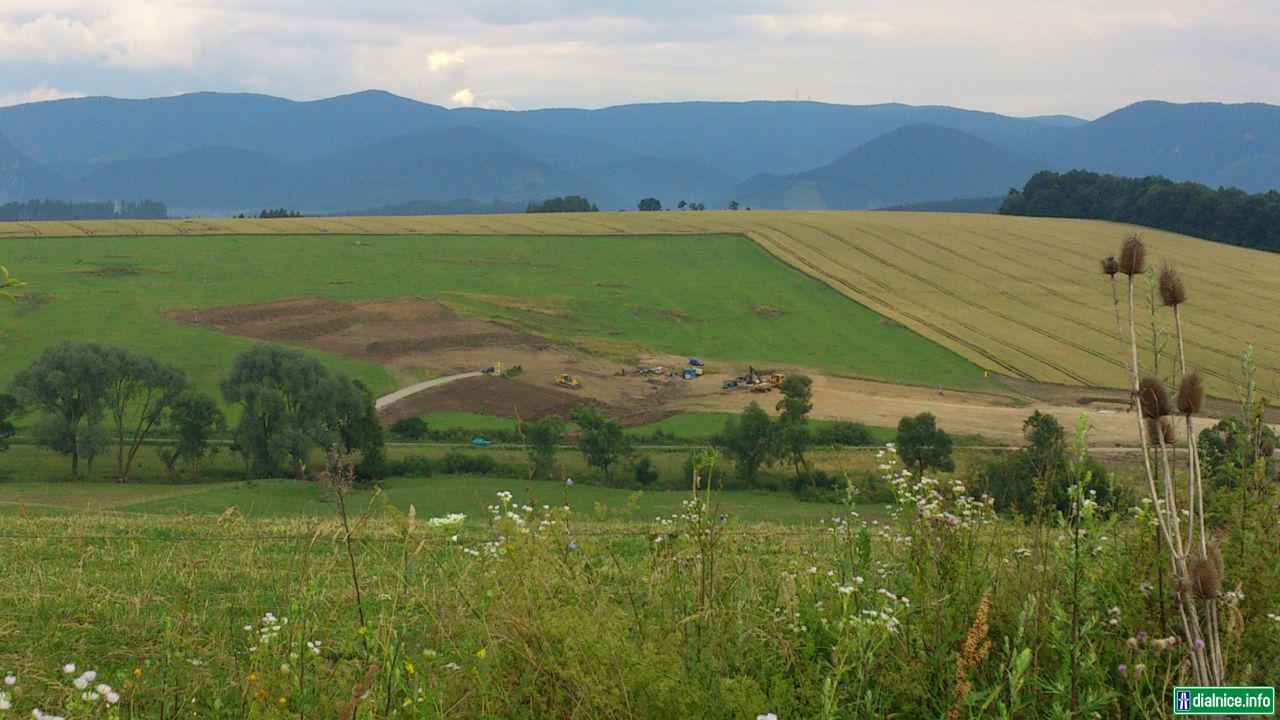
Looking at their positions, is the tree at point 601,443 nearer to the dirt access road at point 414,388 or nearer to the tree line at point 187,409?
the tree line at point 187,409

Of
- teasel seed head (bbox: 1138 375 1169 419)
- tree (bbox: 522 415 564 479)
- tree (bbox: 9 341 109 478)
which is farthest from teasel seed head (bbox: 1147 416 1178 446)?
tree (bbox: 9 341 109 478)

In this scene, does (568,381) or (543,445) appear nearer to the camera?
(543,445)

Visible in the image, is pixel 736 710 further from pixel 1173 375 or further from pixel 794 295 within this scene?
pixel 794 295

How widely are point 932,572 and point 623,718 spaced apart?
179 cm

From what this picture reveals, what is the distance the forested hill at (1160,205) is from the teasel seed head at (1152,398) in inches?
4591

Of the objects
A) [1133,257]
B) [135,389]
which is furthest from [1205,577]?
[135,389]

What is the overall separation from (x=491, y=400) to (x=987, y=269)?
52178 millimetres

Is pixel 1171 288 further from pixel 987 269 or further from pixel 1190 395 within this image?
pixel 987 269

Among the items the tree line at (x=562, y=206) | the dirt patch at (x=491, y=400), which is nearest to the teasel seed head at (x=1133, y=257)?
the dirt patch at (x=491, y=400)

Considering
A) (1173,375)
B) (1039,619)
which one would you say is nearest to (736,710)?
(1039,619)

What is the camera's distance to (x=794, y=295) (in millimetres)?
78562

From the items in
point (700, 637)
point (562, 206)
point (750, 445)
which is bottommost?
point (750, 445)

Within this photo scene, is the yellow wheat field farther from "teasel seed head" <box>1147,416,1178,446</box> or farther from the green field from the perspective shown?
"teasel seed head" <box>1147,416,1178,446</box>

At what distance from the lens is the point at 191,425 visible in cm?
4362
